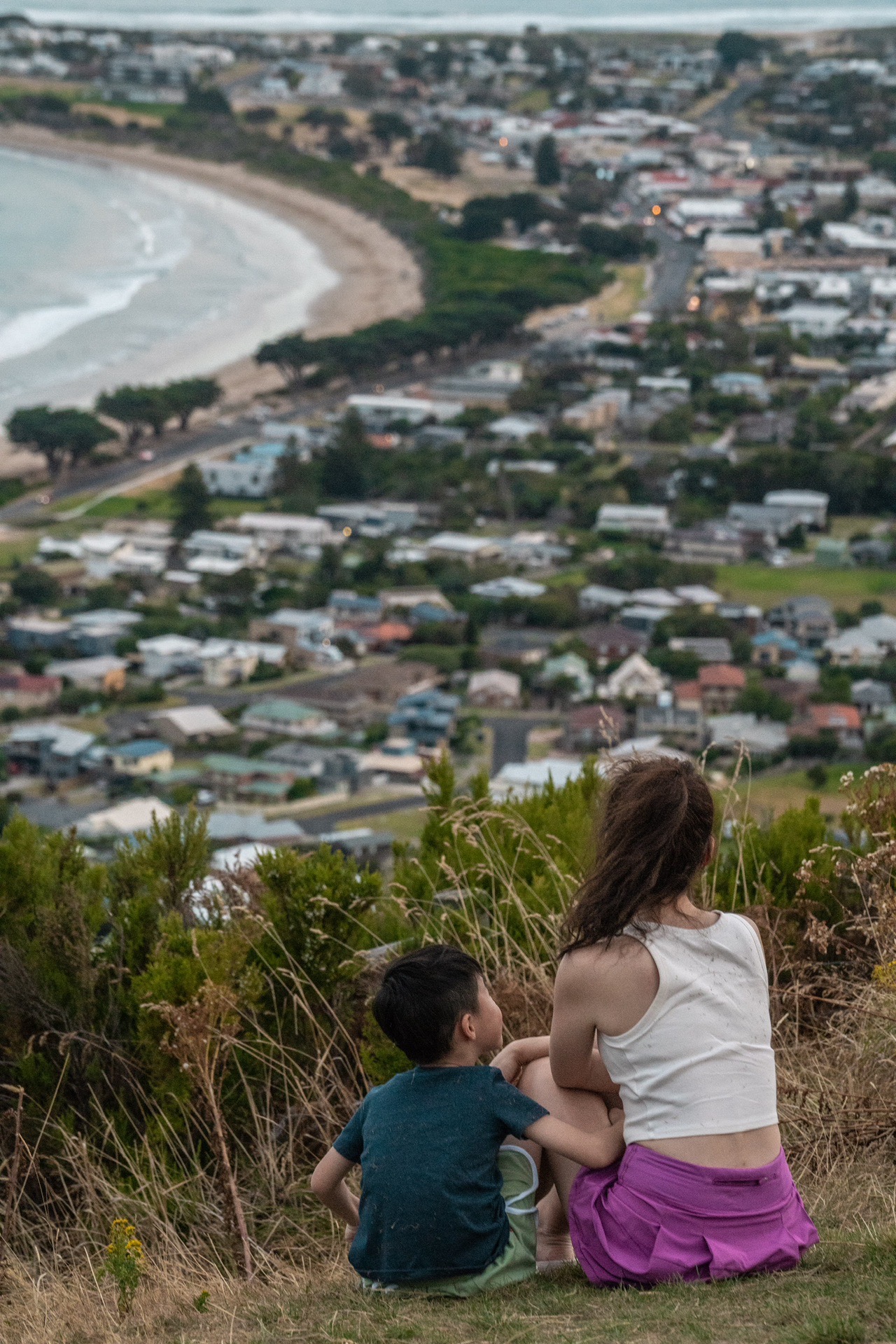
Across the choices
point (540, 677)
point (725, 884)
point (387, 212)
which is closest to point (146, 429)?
point (540, 677)

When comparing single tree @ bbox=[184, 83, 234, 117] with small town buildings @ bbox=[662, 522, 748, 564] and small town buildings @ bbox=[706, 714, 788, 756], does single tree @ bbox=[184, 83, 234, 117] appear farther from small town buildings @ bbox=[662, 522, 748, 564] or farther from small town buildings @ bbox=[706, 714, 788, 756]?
small town buildings @ bbox=[706, 714, 788, 756]

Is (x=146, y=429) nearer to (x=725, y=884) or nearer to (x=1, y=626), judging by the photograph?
(x=1, y=626)

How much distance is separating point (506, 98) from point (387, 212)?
77.9 ft

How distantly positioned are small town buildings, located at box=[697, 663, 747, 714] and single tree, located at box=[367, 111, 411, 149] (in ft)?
120

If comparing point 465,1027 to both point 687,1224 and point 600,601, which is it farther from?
point 600,601

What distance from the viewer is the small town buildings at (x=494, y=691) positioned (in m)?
18.0

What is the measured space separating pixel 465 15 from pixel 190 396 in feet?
240

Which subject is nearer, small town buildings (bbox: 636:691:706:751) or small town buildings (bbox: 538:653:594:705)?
small town buildings (bbox: 636:691:706:751)

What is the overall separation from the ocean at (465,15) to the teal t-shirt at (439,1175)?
76654 millimetres

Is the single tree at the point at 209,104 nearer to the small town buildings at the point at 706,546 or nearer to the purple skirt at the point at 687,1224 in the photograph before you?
the small town buildings at the point at 706,546

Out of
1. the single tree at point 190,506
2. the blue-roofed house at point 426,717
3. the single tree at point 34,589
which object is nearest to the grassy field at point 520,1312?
the blue-roofed house at point 426,717

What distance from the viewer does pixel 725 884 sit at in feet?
10.7

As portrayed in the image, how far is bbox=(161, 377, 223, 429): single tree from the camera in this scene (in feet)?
82.8

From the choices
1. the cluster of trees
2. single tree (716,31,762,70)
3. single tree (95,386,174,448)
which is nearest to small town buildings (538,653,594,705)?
the cluster of trees
